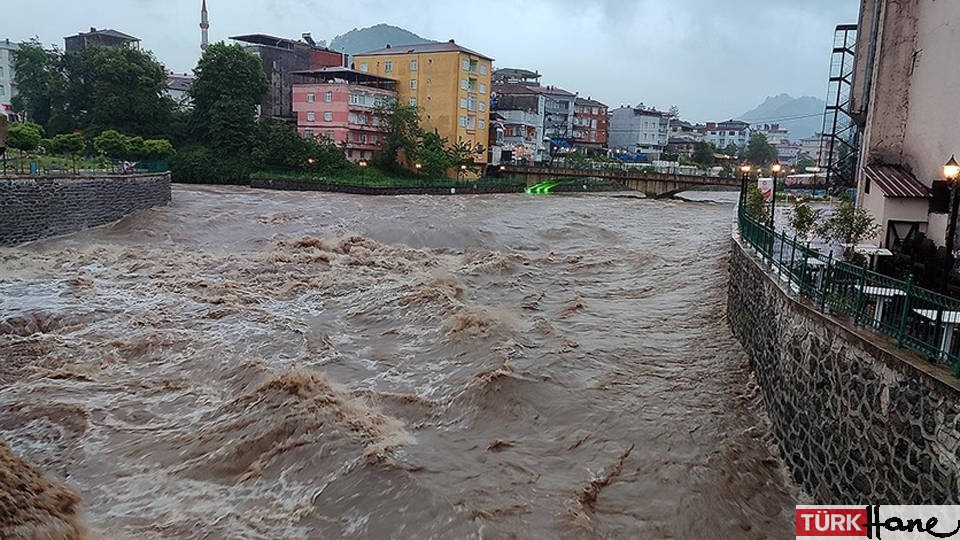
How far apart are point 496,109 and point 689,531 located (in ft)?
264

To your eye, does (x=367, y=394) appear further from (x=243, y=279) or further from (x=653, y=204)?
(x=653, y=204)

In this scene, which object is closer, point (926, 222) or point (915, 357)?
point (915, 357)

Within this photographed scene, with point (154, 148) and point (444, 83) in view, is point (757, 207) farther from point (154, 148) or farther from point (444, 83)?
point (444, 83)

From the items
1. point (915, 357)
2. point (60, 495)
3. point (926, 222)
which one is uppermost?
point (926, 222)

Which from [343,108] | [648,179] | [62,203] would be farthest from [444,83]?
[62,203]

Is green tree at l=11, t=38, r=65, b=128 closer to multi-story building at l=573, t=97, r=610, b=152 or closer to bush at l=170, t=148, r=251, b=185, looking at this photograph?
bush at l=170, t=148, r=251, b=185

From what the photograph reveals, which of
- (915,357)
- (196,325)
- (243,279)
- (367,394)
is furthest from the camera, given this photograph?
(243,279)

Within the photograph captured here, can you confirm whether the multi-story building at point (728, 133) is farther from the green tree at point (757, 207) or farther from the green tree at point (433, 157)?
the green tree at point (757, 207)

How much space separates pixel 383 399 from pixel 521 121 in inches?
2824

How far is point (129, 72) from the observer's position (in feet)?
180

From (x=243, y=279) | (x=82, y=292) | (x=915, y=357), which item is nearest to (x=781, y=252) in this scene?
(x=915, y=357)

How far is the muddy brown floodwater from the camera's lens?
28.4ft

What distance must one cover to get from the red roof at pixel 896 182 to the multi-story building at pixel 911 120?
0.02 meters

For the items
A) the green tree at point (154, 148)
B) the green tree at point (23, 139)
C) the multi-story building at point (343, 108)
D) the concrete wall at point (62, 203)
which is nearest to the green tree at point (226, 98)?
the multi-story building at point (343, 108)
